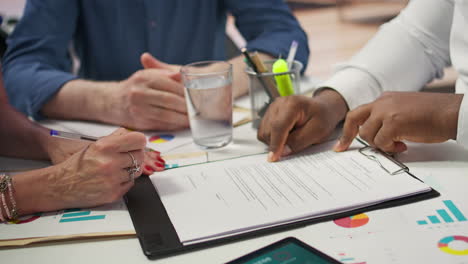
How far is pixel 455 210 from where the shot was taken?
57cm

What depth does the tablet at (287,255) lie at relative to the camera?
486 millimetres

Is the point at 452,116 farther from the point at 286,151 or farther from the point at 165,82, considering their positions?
the point at 165,82

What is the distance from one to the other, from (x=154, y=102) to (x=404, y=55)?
1.71 ft

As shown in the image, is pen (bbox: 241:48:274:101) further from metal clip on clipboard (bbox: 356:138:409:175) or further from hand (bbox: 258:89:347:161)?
metal clip on clipboard (bbox: 356:138:409:175)

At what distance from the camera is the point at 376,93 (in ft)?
3.01

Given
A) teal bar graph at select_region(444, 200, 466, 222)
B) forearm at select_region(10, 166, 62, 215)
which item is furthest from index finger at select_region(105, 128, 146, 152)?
teal bar graph at select_region(444, 200, 466, 222)

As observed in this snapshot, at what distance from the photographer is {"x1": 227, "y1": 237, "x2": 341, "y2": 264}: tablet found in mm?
486

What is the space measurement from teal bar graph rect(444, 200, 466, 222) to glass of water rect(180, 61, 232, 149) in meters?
0.40

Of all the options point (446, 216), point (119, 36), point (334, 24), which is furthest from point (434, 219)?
point (334, 24)

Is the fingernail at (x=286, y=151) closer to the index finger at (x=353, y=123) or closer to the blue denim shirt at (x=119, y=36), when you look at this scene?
the index finger at (x=353, y=123)

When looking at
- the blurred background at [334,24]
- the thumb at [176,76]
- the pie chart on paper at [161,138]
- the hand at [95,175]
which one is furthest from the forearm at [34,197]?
the blurred background at [334,24]

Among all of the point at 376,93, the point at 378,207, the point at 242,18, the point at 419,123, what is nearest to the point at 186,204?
the point at 378,207

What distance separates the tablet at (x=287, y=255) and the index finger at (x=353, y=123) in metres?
0.29

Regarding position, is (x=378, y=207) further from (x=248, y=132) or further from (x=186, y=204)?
(x=248, y=132)
